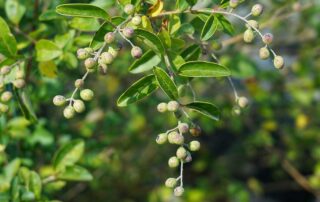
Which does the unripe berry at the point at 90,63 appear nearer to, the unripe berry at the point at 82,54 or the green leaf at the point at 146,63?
the unripe berry at the point at 82,54

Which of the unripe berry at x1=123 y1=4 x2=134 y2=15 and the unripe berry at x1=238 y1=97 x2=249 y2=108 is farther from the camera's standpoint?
the unripe berry at x1=238 y1=97 x2=249 y2=108

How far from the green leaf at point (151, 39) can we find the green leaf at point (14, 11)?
603 millimetres

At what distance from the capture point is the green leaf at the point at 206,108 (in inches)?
51.7

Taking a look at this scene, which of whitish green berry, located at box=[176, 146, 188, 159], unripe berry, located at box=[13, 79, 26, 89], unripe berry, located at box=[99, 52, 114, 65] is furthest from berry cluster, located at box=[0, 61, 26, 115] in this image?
whitish green berry, located at box=[176, 146, 188, 159]

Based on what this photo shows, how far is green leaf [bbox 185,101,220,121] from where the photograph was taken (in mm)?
1312

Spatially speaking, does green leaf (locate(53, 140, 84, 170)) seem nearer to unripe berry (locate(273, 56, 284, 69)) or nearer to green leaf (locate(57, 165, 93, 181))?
green leaf (locate(57, 165, 93, 181))

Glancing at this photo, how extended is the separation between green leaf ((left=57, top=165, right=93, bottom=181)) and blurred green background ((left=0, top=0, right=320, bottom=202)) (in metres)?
0.30

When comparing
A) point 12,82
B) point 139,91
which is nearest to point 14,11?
point 12,82

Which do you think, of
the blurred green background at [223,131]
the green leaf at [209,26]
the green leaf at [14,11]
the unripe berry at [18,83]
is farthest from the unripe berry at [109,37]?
the blurred green background at [223,131]

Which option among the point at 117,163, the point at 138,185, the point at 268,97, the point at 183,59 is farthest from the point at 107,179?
the point at 183,59

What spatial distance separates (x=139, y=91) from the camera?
1299mm

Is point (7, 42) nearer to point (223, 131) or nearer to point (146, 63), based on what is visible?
point (146, 63)

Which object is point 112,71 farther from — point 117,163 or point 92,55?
point 92,55

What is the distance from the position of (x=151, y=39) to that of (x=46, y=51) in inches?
17.3
